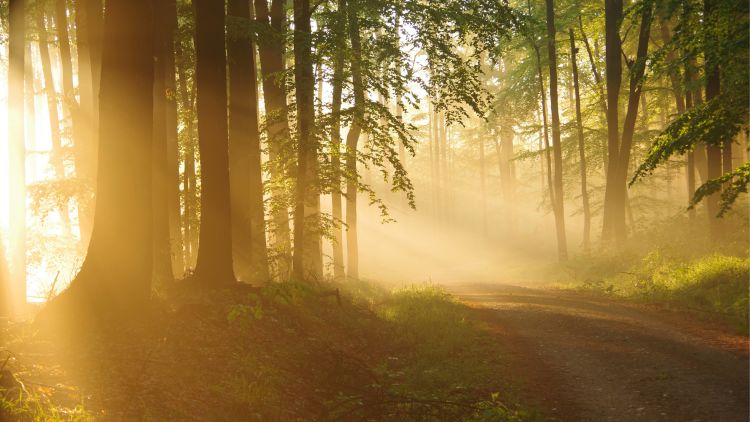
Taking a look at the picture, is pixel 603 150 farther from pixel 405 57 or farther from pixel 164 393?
pixel 164 393

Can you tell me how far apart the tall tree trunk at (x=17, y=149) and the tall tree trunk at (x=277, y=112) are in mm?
5348

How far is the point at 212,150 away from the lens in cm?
1046

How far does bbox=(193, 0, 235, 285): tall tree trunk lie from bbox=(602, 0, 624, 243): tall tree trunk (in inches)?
679

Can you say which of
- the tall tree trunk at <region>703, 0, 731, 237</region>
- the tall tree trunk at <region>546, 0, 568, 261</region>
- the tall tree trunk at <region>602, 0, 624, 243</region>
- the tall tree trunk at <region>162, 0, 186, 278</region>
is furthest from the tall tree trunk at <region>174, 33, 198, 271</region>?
the tall tree trunk at <region>546, 0, 568, 261</region>

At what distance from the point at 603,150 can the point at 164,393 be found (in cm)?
2685

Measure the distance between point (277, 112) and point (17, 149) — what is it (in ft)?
23.8

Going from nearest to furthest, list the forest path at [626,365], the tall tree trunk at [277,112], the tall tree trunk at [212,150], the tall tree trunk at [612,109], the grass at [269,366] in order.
Result: the grass at [269,366] → the forest path at [626,365] → the tall tree trunk at [212,150] → the tall tree trunk at [277,112] → the tall tree trunk at [612,109]

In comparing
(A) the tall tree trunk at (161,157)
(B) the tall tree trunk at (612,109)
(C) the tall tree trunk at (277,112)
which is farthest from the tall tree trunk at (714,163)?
(A) the tall tree trunk at (161,157)

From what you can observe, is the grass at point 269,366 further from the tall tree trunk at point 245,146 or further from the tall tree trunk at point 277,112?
the tall tree trunk at point 277,112

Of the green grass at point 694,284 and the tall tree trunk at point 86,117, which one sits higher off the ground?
the tall tree trunk at point 86,117

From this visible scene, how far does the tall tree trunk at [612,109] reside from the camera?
23.2m

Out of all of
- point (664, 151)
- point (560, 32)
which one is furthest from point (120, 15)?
point (560, 32)

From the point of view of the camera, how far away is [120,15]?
8.09 meters

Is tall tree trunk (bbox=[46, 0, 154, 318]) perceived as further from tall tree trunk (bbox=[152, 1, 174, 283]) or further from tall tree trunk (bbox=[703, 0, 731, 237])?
tall tree trunk (bbox=[703, 0, 731, 237])
